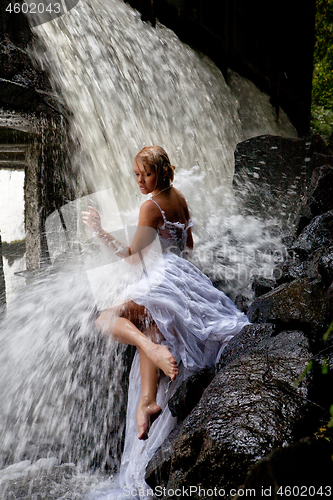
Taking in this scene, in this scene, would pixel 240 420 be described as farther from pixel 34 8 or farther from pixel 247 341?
pixel 34 8

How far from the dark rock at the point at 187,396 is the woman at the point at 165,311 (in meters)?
0.11

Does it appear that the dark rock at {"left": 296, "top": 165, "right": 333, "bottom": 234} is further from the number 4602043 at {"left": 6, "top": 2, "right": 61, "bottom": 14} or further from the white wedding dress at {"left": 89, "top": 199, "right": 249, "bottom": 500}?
the number 4602043 at {"left": 6, "top": 2, "right": 61, "bottom": 14}

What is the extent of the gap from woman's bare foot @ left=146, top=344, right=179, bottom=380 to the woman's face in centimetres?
138

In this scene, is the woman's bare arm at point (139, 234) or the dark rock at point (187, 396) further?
the woman's bare arm at point (139, 234)

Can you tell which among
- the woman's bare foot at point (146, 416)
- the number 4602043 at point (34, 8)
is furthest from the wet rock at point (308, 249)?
the number 4602043 at point (34, 8)

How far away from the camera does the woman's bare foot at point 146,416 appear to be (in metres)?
2.43

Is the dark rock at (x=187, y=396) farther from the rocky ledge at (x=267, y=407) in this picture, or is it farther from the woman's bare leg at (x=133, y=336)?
the woman's bare leg at (x=133, y=336)

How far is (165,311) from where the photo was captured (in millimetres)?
2756

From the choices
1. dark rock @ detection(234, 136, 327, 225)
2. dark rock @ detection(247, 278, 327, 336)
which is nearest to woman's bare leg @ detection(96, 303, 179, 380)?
dark rock @ detection(247, 278, 327, 336)

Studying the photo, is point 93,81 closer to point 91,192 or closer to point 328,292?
point 91,192

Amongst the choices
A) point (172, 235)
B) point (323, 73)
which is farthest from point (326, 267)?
point (323, 73)

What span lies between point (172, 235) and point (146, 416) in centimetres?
151

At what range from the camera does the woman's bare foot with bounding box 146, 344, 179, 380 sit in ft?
8.00

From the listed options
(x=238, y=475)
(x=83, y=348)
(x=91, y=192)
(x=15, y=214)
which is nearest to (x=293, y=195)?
(x=91, y=192)
